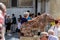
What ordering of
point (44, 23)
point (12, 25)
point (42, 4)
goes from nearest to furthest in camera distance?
1. point (44, 23)
2. point (12, 25)
3. point (42, 4)

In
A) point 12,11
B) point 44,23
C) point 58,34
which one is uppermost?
point 44,23

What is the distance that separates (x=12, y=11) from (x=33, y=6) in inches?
68.6

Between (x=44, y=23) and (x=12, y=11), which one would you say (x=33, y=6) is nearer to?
(x=12, y=11)

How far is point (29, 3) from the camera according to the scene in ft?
72.0

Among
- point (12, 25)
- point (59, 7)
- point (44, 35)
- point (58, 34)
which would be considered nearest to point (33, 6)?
point (12, 25)

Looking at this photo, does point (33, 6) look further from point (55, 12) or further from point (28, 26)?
point (28, 26)

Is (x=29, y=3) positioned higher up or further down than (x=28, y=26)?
further down

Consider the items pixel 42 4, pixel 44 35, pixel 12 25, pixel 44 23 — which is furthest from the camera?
pixel 42 4

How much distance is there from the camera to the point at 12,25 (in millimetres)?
14961

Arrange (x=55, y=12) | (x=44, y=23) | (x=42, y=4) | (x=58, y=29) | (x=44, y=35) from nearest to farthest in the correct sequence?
(x=44, y=35)
(x=44, y=23)
(x=58, y=29)
(x=55, y=12)
(x=42, y=4)

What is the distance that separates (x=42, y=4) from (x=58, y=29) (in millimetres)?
14426

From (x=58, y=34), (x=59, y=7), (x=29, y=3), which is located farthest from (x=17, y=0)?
(x=58, y=34)

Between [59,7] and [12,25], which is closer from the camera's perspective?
[59,7]

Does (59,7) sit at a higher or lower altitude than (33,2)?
higher
